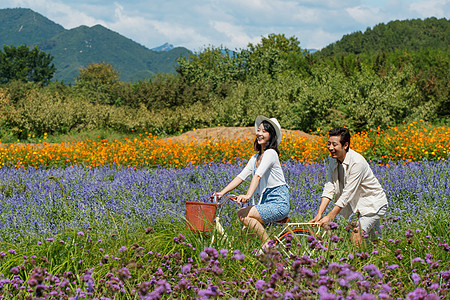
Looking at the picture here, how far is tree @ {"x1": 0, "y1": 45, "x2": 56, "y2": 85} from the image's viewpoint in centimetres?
6184

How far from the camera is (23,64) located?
63.8 m

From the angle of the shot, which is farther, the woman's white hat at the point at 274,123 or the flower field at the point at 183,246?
the woman's white hat at the point at 274,123

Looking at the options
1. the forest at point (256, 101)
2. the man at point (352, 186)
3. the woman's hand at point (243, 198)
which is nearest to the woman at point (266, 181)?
the woman's hand at point (243, 198)

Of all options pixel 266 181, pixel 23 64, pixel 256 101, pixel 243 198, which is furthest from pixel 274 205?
pixel 23 64

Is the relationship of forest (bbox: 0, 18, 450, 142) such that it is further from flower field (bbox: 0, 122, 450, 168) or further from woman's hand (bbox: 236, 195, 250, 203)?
woman's hand (bbox: 236, 195, 250, 203)

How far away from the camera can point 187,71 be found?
76.2 ft

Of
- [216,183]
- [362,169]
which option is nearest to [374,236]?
[362,169]

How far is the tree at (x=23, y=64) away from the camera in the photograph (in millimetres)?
61844

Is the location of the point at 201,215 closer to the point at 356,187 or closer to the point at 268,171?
the point at 268,171

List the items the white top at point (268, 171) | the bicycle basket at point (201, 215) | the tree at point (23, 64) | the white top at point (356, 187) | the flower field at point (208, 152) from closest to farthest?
the bicycle basket at point (201, 215)
the white top at point (356, 187)
the white top at point (268, 171)
the flower field at point (208, 152)
the tree at point (23, 64)

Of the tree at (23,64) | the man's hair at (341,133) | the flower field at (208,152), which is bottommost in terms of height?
the flower field at (208,152)

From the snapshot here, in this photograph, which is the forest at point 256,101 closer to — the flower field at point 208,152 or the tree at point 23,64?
the flower field at point 208,152

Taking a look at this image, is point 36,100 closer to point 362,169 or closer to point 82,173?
point 82,173

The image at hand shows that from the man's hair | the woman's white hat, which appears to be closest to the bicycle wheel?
the man's hair
